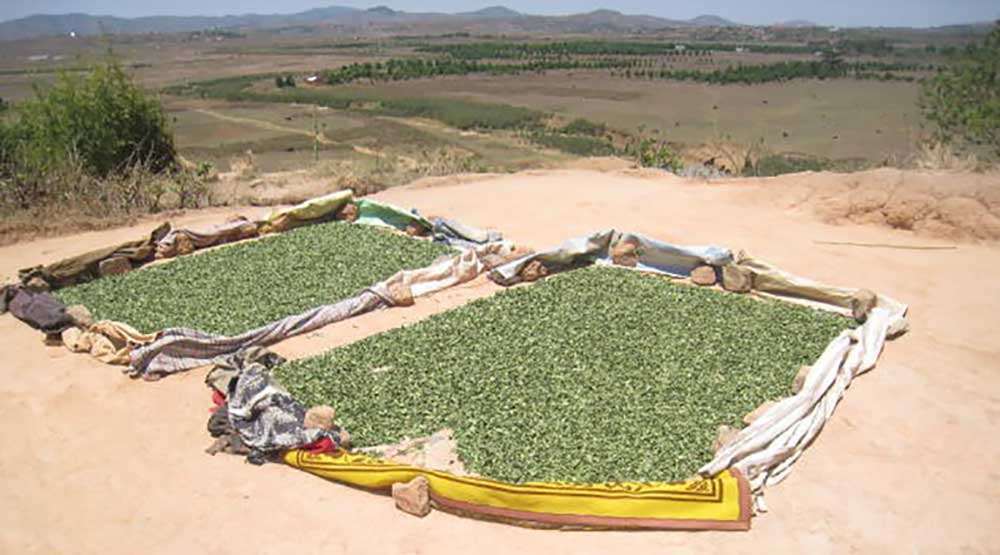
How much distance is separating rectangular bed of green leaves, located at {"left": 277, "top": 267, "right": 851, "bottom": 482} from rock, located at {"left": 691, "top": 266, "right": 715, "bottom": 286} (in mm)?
179

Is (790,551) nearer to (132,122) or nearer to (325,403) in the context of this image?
(325,403)

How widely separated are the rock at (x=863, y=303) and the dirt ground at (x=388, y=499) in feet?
1.02

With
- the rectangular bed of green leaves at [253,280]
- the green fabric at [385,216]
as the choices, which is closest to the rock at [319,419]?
the rectangular bed of green leaves at [253,280]

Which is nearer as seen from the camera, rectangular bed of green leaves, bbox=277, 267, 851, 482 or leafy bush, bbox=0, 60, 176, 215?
rectangular bed of green leaves, bbox=277, 267, 851, 482

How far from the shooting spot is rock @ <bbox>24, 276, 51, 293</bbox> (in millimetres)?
6301

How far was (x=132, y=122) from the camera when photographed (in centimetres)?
1067

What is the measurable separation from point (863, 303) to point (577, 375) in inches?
87.6

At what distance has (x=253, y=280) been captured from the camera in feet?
21.2

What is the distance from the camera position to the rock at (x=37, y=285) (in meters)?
6.30

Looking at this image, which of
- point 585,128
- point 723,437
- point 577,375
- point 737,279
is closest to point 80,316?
point 577,375

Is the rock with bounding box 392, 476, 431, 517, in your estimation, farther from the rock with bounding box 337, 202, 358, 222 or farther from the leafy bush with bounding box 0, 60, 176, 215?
the leafy bush with bounding box 0, 60, 176, 215

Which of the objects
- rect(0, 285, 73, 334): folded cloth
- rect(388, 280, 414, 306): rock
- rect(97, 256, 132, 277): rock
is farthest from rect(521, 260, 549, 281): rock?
rect(97, 256, 132, 277): rock

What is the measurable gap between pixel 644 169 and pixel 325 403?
24.2 feet

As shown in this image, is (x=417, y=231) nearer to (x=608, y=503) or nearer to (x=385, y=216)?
(x=385, y=216)
